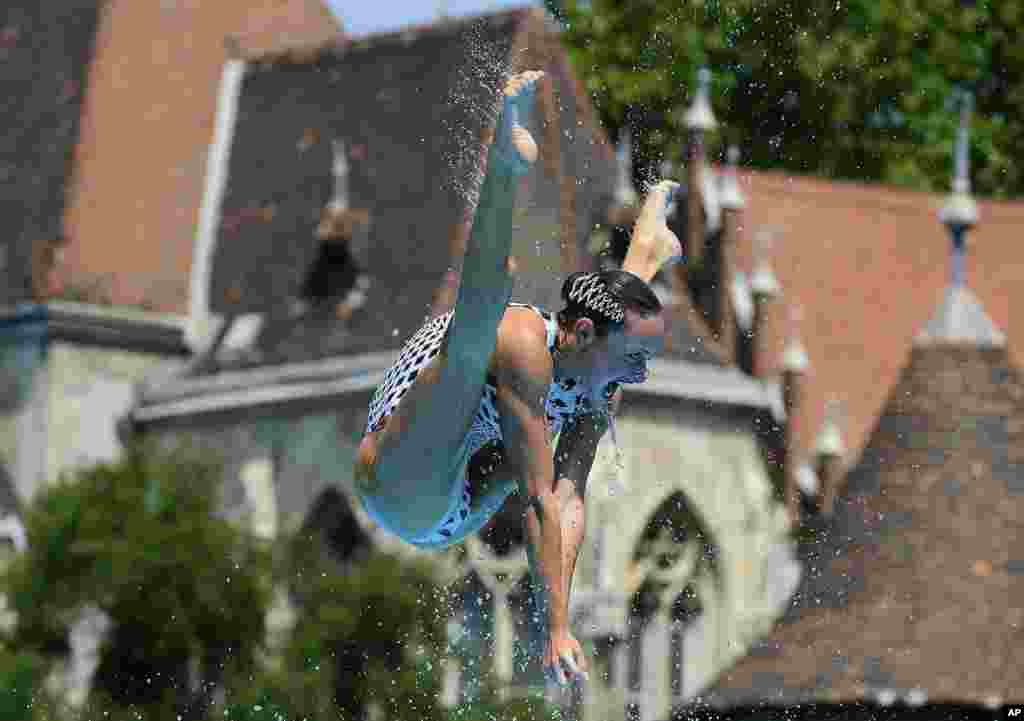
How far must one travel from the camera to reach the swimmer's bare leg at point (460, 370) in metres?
15.0

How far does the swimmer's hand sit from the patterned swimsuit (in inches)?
40.0

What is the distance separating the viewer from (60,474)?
5562 cm

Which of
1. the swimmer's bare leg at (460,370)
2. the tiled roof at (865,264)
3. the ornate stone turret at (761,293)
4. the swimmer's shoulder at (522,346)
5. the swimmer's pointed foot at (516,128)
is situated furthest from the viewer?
the tiled roof at (865,264)

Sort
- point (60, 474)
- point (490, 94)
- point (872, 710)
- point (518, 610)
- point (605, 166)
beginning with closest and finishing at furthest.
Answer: point (490, 94) → point (605, 166) → point (872, 710) → point (518, 610) → point (60, 474)

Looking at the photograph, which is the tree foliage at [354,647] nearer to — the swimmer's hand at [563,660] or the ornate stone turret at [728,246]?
the ornate stone turret at [728,246]

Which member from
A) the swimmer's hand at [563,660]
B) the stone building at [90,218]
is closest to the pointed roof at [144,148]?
the stone building at [90,218]

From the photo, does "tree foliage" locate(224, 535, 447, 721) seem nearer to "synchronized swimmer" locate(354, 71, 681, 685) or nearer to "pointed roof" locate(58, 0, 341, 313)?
"pointed roof" locate(58, 0, 341, 313)

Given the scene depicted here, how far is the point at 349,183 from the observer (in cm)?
5978

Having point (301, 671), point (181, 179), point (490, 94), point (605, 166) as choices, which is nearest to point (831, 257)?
point (181, 179)

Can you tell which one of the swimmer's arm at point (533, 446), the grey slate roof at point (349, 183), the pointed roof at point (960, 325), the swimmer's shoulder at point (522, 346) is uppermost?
the grey slate roof at point (349, 183)

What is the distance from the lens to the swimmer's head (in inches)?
628

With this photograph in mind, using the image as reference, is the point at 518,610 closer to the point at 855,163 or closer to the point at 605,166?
the point at 855,163

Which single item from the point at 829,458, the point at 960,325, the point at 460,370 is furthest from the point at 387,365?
the point at 460,370

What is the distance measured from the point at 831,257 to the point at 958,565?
14.8 m
